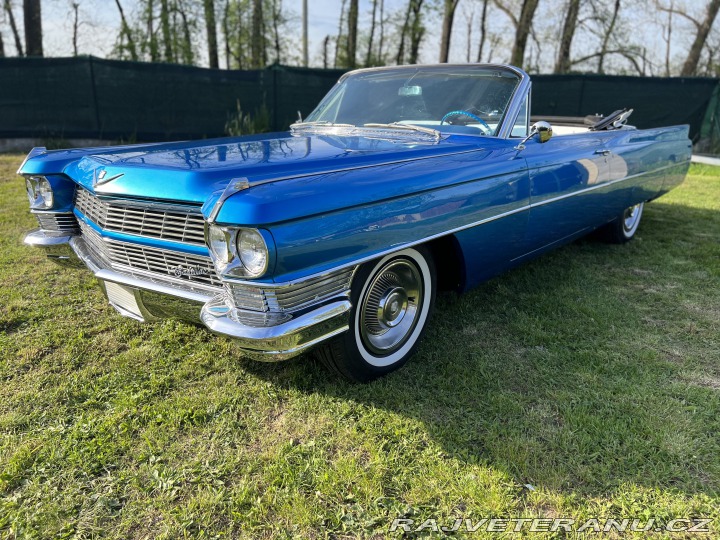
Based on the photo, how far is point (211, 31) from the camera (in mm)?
18547

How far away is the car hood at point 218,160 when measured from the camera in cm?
201

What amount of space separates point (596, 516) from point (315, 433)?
3.48ft

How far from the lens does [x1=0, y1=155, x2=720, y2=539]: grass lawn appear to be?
174 centimetres

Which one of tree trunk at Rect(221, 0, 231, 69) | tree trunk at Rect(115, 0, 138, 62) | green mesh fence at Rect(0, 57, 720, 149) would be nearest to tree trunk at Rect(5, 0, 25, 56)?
tree trunk at Rect(115, 0, 138, 62)

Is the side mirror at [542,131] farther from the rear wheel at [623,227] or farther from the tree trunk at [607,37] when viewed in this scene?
the tree trunk at [607,37]

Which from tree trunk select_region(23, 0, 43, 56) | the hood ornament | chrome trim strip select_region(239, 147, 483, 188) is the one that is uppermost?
tree trunk select_region(23, 0, 43, 56)

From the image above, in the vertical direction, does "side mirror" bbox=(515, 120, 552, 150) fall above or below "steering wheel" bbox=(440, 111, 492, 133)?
below

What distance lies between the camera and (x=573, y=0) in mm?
19016

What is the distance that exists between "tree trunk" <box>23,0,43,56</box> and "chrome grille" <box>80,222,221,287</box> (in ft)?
46.3

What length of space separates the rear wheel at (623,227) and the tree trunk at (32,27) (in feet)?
47.7

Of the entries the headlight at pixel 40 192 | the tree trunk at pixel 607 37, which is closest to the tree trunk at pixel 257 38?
the tree trunk at pixel 607 37

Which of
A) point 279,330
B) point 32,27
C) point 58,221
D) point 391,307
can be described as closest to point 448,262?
point 391,307

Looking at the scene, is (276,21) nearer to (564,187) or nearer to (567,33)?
(567,33)

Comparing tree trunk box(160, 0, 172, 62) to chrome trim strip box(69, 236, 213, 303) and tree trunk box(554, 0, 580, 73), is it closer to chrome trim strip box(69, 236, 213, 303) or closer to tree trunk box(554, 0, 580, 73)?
tree trunk box(554, 0, 580, 73)
